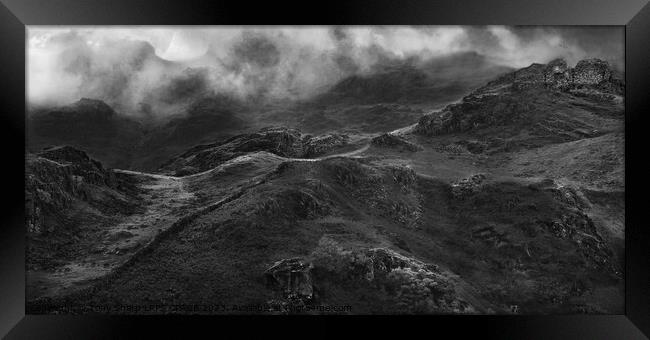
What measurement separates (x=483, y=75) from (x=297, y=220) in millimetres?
8919

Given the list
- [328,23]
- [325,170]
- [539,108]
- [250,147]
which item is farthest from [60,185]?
[539,108]

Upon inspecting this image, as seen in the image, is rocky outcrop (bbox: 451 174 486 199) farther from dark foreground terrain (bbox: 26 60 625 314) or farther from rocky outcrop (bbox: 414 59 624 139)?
rocky outcrop (bbox: 414 59 624 139)

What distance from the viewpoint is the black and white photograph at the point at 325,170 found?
42.0ft

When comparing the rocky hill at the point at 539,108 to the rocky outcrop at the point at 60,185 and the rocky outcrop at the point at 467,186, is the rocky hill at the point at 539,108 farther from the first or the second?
the rocky outcrop at the point at 60,185

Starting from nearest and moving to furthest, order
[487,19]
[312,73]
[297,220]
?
[487,19] → [297,220] → [312,73]

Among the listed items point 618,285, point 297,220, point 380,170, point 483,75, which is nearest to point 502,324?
point 618,285

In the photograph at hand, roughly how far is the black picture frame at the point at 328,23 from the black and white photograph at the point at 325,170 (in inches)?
16.3

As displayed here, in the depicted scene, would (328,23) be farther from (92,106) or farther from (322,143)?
(92,106)

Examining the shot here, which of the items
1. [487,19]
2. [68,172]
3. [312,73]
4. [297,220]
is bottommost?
[297,220]

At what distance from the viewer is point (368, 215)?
46.2ft

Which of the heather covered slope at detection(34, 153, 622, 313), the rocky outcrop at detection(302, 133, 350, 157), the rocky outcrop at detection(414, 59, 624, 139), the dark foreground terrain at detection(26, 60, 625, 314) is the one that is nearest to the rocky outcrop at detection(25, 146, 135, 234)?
the dark foreground terrain at detection(26, 60, 625, 314)

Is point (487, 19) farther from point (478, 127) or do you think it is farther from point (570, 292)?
point (570, 292)

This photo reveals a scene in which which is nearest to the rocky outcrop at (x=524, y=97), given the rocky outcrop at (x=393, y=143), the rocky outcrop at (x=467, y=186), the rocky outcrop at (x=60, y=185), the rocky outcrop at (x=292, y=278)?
the rocky outcrop at (x=393, y=143)

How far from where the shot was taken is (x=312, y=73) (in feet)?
47.9
